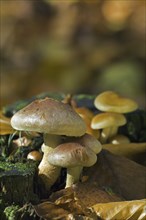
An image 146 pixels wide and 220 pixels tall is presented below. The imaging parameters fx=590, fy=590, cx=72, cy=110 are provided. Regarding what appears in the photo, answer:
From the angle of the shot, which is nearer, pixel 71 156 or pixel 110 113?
pixel 71 156

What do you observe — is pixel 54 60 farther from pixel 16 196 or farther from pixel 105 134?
pixel 16 196

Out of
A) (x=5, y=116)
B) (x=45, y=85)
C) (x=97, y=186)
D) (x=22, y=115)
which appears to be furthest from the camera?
(x=45, y=85)

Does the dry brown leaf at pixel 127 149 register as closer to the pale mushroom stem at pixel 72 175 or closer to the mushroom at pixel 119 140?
the mushroom at pixel 119 140

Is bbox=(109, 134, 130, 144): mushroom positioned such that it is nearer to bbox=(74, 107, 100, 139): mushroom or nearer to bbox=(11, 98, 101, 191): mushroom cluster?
bbox=(74, 107, 100, 139): mushroom

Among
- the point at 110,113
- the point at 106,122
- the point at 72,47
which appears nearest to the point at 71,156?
the point at 106,122

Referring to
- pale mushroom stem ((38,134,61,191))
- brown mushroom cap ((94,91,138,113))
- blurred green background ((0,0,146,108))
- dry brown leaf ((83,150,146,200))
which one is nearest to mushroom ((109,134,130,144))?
brown mushroom cap ((94,91,138,113))

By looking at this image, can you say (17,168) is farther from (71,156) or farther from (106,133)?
(106,133)

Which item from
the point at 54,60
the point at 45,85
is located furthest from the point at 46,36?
the point at 45,85

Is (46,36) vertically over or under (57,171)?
under
